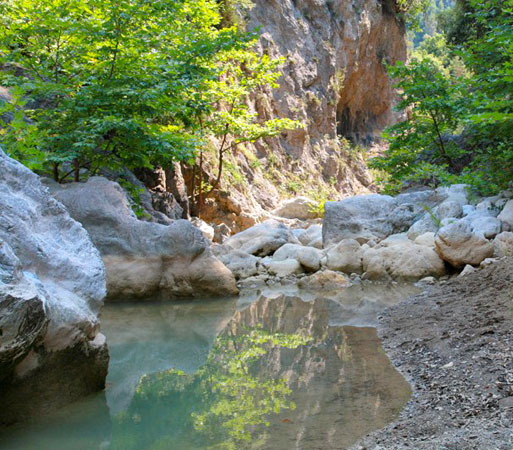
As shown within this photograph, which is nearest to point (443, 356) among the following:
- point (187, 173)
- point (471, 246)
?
point (471, 246)

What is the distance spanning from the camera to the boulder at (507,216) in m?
8.26

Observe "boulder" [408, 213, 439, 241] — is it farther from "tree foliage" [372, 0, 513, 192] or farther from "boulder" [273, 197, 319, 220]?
"boulder" [273, 197, 319, 220]

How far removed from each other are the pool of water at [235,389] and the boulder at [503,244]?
2615mm

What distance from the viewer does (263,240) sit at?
11.3m

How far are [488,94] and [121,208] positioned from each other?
599cm

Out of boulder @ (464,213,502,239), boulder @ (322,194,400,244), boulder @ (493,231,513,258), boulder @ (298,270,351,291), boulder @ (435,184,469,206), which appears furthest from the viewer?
boulder @ (322,194,400,244)

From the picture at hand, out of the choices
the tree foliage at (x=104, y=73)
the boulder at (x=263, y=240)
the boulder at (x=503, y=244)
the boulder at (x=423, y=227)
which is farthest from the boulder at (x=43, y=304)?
the boulder at (x=423, y=227)

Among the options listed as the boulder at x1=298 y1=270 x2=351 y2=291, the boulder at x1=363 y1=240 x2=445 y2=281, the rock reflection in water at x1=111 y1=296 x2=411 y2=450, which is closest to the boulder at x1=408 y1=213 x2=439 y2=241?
the boulder at x1=363 y1=240 x2=445 y2=281

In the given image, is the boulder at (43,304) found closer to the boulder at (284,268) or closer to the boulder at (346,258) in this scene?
the boulder at (284,268)

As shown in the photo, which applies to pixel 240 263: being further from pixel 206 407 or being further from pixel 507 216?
pixel 206 407

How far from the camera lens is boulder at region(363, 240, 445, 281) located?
27.6 feet

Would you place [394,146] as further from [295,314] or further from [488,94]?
[295,314]

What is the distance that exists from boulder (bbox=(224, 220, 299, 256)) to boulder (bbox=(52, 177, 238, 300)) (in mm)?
3262

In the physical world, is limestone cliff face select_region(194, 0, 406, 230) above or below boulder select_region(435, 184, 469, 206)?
above
